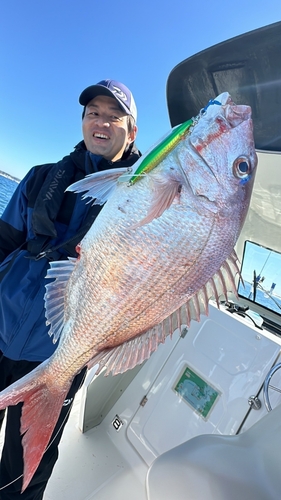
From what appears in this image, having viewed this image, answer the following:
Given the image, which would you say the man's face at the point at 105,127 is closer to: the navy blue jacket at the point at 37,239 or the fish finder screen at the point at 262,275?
the navy blue jacket at the point at 37,239

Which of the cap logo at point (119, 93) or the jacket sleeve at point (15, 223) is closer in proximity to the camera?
the cap logo at point (119, 93)

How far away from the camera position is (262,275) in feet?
11.1

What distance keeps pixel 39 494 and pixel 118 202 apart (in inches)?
78.4

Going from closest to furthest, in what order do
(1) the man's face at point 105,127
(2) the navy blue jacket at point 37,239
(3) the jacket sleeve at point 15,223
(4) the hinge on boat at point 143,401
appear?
(2) the navy blue jacket at point 37,239, (1) the man's face at point 105,127, (3) the jacket sleeve at point 15,223, (4) the hinge on boat at point 143,401

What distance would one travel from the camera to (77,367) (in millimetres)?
1301

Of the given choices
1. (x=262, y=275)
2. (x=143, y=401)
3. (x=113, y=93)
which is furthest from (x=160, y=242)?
(x=262, y=275)

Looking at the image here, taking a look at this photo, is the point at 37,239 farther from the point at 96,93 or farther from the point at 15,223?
the point at 96,93

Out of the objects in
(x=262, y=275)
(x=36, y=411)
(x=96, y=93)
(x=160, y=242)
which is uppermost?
(x=96, y=93)

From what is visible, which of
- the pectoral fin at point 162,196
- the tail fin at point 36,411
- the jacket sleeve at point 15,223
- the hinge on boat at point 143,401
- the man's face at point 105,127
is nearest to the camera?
the pectoral fin at point 162,196

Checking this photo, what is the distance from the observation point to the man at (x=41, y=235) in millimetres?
1802

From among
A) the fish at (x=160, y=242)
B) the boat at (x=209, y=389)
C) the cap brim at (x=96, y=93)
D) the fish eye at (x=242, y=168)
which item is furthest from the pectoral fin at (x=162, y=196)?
the cap brim at (x=96, y=93)

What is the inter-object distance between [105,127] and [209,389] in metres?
2.18

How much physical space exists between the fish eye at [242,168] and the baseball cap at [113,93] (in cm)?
99

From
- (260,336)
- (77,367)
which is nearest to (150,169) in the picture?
(77,367)
